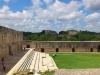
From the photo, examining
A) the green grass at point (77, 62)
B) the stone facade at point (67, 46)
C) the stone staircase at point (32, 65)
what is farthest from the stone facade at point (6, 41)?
the stone facade at point (67, 46)

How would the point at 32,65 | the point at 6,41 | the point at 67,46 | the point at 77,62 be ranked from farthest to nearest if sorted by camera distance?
the point at 67,46 → the point at 77,62 → the point at 6,41 → the point at 32,65

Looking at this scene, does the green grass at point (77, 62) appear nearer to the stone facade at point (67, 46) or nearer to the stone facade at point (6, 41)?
the stone facade at point (6, 41)

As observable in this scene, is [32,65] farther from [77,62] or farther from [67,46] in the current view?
[67,46]

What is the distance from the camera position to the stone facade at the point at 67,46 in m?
31.9

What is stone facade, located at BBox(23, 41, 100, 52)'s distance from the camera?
31859mm

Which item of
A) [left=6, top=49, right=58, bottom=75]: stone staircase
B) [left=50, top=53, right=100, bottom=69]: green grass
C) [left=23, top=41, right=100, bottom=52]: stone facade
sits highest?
[left=23, top=41, right=100, bottom=52]: stone facade

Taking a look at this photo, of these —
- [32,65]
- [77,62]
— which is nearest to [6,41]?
[32,65]

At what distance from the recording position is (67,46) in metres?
32.1

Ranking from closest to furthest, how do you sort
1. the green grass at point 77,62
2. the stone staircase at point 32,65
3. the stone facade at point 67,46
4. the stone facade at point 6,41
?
the stone staircase at point 32,65, the stone facade at point 6,41, the green grass at point 77,62, the stone facade at point 67,46

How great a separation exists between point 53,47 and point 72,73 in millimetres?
19497

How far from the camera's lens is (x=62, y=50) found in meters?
32.2

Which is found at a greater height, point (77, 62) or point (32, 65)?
point (32, 65)

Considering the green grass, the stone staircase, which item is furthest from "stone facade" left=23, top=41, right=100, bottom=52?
the stone staircase

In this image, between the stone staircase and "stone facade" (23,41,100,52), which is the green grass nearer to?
the stone staircase
